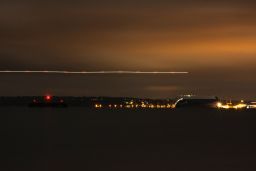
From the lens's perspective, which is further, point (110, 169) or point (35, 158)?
point (35, 158)

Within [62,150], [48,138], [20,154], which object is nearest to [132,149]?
[62,150]

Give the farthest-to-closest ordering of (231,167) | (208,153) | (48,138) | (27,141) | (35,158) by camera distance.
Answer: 1. (48,138)
2. (27,141)
3. (208,153)
4. (35,158)
5. (231,167)

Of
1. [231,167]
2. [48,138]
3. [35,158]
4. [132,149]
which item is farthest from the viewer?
[48,138]

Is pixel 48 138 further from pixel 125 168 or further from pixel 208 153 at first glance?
pixel 125 168

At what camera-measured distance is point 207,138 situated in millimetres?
76875

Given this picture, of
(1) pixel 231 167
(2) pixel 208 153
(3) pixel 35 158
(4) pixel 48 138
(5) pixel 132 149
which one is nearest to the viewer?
(1) pixel 231 167

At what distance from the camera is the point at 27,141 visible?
69625 millimetres

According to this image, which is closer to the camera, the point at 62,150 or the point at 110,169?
the point at 110,169

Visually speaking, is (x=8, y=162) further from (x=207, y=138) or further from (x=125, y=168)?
(x=207, y=138)

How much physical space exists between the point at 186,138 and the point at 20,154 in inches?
1042

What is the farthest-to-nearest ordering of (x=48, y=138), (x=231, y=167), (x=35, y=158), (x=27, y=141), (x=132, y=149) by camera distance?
(x=48, y=138) < (x=27, y=141) < (x=132, y=149) < (x=35, y=158) < (x=231, y=167)

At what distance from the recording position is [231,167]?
4575cm

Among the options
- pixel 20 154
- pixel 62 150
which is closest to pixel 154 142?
pixel 62 150

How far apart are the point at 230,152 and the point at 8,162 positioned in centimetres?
1656
